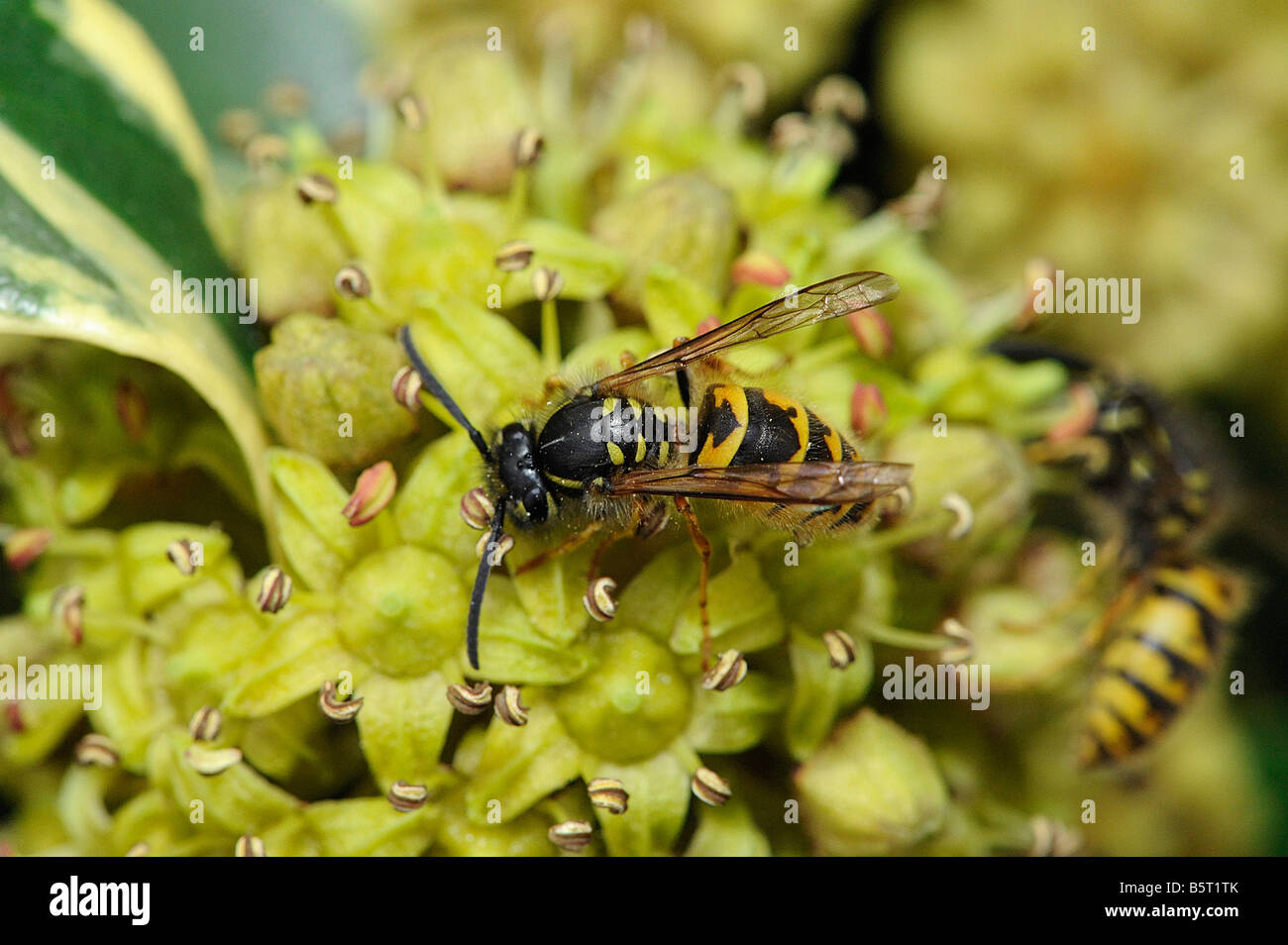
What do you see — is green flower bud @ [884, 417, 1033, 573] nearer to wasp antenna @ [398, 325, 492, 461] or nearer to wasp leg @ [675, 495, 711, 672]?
wasp leg @ [675, 495, 711, 672]

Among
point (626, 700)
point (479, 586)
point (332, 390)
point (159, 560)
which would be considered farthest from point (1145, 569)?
point (159, 560)

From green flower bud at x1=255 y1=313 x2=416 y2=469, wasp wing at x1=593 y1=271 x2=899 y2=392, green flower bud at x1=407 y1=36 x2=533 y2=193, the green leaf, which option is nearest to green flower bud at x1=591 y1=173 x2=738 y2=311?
wasp wing at x1=593 y1=271 x2=899 y2=392

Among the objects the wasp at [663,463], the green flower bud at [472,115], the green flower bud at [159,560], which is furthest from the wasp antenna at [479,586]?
the green flower bud at [472,115]

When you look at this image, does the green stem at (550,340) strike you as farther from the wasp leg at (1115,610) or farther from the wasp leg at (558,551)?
the wasp leg at (1115,610)

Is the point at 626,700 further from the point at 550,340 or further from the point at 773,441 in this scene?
the point at 550,340
